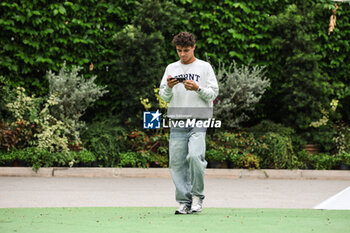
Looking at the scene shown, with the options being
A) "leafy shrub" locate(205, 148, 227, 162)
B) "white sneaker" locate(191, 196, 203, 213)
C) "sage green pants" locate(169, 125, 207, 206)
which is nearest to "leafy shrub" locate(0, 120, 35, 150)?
"leafy shrub" locate(205, 148, 227, 162)

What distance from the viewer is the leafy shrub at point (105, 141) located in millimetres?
10875

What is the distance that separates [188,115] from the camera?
5.91 meters

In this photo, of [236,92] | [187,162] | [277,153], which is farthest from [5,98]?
[187,162]

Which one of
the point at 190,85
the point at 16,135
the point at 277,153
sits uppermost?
the point at 190,85

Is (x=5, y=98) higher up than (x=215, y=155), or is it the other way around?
(x=5, y=98)

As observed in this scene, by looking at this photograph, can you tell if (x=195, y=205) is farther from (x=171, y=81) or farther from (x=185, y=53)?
(x=185, y=53)

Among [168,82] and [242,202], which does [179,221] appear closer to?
[168,82]

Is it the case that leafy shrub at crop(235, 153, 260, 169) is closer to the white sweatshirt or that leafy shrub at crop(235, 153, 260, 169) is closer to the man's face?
the white sweatshirt

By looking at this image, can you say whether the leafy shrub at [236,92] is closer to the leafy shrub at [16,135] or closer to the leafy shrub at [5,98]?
the leafy shrub at [16,135]

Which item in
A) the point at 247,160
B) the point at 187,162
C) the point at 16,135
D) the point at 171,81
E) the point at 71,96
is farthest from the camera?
the point at 71,96

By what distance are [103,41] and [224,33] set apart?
2.73 meters

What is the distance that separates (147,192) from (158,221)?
131 inches

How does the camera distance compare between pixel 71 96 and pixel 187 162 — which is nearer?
pixel 187 162

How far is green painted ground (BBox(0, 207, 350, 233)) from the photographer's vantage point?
4.69 m
